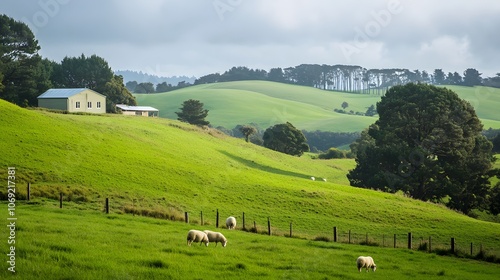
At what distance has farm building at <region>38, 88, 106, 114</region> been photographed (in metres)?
96.6

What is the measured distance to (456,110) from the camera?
77.5 m

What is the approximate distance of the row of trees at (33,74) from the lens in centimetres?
11025

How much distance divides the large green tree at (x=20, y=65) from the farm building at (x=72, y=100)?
10179mm

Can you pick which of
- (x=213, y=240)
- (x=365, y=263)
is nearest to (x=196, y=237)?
(x=213, y=240)

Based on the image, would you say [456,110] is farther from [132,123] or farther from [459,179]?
[132,123]

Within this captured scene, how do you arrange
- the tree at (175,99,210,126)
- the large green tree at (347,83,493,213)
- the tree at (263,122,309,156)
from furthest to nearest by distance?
the tree at (175,99,210,126)
the tree at (263,122,309,156)
the large green tree at (347,83,493,213)

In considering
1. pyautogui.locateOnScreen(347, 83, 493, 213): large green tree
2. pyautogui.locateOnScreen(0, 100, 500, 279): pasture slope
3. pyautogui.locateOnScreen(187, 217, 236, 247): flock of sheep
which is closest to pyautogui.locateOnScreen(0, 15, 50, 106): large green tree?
pyautogui.locateOnScreen(0, 100, 500, 279): pasture slope

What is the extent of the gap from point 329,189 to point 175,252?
140 ft

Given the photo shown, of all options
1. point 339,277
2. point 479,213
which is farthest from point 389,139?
point 339,277

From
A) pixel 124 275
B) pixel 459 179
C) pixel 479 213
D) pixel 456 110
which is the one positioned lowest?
pixel 479 213

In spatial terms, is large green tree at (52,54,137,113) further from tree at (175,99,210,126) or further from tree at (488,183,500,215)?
tree at (488,183,500,215)

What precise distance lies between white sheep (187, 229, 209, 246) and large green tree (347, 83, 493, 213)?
178 ft

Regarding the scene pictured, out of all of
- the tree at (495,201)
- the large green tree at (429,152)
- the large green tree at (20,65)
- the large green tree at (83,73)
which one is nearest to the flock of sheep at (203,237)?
the large green tree at (429,152)

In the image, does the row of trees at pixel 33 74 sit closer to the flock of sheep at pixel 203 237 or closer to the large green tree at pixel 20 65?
the large green tree at pixel 20 65
